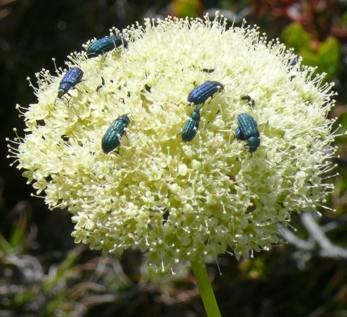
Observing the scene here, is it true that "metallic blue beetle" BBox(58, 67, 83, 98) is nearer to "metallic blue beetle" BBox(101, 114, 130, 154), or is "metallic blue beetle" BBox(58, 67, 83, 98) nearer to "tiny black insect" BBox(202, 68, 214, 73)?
"metallic blue beetle" BBox(101, 114, 130, 154)

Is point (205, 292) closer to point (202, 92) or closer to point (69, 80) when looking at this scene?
point (202, 92)

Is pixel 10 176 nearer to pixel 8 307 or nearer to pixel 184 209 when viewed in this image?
pixel 8 307

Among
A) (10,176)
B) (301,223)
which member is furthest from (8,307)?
(301,223)

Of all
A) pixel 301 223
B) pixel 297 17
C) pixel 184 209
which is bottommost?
pixel 184 209

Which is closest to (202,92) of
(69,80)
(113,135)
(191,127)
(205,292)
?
(191,127)

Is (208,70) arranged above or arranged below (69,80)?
below

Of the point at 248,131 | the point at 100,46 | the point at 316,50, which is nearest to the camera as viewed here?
the point at 248,131

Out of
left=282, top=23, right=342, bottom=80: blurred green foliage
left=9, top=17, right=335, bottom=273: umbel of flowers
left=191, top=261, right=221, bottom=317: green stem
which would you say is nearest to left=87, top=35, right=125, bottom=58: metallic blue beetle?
left=9, top=17, right=335, bottom=273: umbel of flowers
